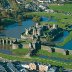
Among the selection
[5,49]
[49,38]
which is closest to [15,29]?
[49,38]

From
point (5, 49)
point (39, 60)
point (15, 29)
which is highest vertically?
point (39, 60)

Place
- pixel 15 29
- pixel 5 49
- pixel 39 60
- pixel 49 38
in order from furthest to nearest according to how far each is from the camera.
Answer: pixel 15 29, pixel 49 38, pixel 5 49, pixel 39 60

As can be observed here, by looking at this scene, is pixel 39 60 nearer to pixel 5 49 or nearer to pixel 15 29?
pixel 5 49

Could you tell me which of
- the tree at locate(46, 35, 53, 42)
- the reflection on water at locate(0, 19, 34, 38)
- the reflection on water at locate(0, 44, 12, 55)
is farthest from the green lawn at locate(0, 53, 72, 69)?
the reflection on water at locate(0, 19, 34, 38)

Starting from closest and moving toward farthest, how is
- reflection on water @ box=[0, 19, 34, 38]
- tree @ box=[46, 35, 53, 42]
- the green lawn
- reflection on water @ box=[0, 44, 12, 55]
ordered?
the green lawn, reflection on water @ box=[0, 44, 12, 55], tree @ box=[46, 35, 53, 42], reflection on water @ box=[0, 19, 34, 38]

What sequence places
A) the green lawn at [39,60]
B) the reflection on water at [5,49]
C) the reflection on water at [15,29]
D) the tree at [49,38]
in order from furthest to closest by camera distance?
the reflection on water at [15,29], the tree at [49,38], the reflection on water at [5,49], the green lawn at [39,60]

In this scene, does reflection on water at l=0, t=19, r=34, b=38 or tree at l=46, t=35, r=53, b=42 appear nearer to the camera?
tree at l=46, t=35, r=53, b=42

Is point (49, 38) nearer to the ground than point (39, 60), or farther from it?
nearer to the ground

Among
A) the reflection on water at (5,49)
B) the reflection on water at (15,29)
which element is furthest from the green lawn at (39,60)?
the reflection on water at (15,29)

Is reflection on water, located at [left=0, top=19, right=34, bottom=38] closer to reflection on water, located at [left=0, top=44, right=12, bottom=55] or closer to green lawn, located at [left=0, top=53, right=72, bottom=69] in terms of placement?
reflection on water, located at [left=0, top=44, right=12, bottom=55]

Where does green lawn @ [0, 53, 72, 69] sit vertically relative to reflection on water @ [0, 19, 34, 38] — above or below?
above

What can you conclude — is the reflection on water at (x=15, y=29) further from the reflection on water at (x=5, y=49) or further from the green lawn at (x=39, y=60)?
the green lawn at (x=39, y=60)
